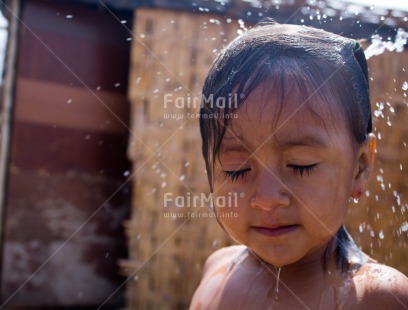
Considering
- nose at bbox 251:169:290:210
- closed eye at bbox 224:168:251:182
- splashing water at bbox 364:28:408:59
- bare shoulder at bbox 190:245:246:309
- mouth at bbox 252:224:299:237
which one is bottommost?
bare shoulder at bbox 190:245:246:309

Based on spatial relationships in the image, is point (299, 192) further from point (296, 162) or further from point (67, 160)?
point (67, 160)

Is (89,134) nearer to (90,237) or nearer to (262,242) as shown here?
(90,237)

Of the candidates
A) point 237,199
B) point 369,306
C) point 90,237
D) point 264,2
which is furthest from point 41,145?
point 369,306

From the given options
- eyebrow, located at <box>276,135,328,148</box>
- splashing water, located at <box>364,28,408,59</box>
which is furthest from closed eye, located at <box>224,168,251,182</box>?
splashing water, located at <box>364,28,408,59</box>

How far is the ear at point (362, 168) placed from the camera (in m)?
1.31

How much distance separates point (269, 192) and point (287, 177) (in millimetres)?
61

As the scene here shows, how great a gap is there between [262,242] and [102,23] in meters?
2.59

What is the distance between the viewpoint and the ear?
4.30 feet

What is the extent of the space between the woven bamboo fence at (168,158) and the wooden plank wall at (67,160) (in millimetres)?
275

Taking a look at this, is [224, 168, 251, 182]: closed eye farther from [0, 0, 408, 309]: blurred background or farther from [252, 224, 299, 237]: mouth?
[0, 0, 408, 309]: blurred background

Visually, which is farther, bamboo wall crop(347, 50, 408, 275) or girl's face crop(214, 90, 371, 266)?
bamboo wall crop(347, 50, 408, 275)

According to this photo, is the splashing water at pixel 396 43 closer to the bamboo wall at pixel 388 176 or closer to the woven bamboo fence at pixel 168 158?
the bamboo wall at pixel 388 176

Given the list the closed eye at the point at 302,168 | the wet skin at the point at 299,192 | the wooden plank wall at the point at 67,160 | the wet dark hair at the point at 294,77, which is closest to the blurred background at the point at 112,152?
the wooden plank wall at the point at 67,160

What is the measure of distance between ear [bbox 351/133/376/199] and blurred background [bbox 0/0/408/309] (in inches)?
67.2
